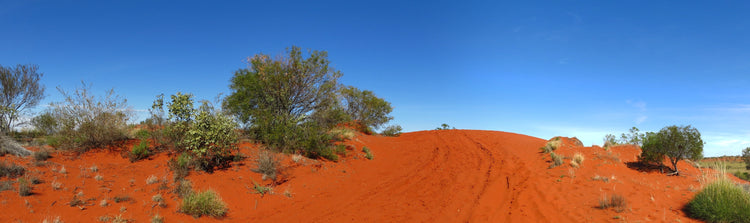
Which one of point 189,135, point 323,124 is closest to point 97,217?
point 189,135

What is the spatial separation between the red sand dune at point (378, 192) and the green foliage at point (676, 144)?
66cm

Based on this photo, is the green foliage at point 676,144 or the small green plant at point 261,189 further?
the green foliage at point 676,144

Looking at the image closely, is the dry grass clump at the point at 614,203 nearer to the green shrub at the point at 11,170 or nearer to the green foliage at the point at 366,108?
the green shrub at the point at 11,170

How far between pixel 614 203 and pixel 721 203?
66.5 inches

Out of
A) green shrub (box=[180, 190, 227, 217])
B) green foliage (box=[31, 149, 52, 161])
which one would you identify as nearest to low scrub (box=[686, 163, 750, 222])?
green shrub (box=[180, 190, 227, 217])

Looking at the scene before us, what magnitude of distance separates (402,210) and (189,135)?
6.69 meters

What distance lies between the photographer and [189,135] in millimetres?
9742

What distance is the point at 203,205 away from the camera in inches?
275

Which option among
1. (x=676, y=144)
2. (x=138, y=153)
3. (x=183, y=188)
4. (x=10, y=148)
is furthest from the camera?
(x=676, y=144)

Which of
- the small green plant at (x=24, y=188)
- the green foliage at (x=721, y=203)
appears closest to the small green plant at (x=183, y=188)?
the small green plant at (x=24, y=188)

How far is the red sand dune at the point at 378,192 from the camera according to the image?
266 inches

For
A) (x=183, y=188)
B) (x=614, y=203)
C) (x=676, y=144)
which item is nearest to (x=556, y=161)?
(x=676, y=144)

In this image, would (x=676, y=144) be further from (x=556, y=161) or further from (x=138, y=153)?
(x=138, y=153)

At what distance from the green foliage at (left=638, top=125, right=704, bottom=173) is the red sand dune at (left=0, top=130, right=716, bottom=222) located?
2.16 feet
